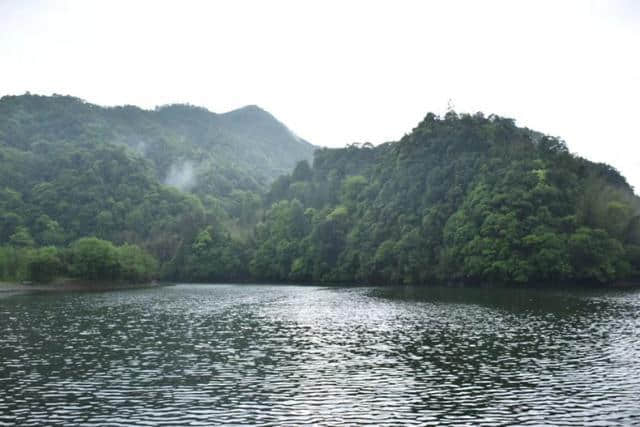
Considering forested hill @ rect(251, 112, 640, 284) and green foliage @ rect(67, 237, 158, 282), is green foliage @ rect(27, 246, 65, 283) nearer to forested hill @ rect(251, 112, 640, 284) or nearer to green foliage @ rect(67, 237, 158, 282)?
green foliage @ rect(67, 237, 158, 282)

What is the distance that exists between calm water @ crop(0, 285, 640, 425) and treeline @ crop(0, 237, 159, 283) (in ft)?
268

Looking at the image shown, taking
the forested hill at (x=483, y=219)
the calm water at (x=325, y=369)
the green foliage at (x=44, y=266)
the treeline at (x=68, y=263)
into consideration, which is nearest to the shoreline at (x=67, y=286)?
the treeline at (x=68, y=263)

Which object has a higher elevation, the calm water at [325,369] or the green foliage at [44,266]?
the green foliage at [44,266]

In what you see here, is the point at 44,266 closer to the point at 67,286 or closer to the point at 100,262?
the point at 67,286

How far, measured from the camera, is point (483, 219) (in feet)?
490

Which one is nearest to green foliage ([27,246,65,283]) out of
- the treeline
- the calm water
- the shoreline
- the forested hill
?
the treeline

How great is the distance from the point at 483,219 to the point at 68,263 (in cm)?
11466

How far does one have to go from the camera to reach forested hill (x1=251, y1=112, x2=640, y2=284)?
131375mm

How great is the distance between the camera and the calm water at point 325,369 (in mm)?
28706

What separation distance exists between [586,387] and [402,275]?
127m

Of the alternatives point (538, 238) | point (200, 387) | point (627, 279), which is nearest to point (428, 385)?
point (200, 387)

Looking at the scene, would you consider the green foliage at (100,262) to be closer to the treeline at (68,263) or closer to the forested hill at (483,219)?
the treeline at (68,263)

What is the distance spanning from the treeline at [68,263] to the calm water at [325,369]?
268 feet

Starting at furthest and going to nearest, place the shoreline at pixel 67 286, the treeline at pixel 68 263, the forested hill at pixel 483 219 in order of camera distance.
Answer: the treeline at pixel 68 263, the shoreline at pixel 67 286, the forested hill at pixel 483 219
